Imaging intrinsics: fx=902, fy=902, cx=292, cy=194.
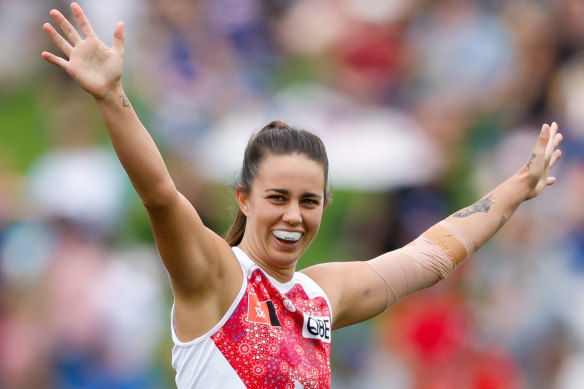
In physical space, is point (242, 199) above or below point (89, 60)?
above

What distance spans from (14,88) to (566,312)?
4489 mm

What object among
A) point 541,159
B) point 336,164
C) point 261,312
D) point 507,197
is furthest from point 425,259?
point 336,164

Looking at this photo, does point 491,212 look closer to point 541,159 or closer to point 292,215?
point 541,159

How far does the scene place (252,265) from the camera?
3146 mm

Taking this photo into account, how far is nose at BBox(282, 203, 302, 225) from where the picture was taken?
3133 millimetres

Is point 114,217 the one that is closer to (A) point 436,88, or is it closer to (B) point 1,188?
(B) point 1,188

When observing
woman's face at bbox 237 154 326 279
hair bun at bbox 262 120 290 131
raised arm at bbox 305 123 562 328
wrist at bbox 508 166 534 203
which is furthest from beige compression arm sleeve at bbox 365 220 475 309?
hair bun at bbox 262 120 290 131

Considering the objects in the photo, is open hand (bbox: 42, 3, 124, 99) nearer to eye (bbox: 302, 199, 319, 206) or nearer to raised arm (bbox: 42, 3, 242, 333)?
raised arm (bbox: 42, 3, 242, 333)

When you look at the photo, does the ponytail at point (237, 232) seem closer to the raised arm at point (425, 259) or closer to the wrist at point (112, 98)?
the raised arm at point (425, 259)

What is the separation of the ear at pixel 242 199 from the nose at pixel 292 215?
0.20m

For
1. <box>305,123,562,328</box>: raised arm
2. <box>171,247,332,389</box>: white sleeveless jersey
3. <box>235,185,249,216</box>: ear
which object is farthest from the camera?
<box>305,123,562,328</box>: raised arm

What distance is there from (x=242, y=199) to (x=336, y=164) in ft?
11.1

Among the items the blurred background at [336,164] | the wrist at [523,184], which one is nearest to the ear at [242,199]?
the wrist at [523,184]

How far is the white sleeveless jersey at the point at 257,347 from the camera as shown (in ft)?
9.55
